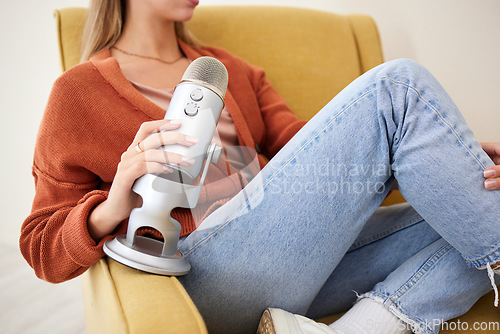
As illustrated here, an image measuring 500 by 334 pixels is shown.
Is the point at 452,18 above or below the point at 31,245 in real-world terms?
above

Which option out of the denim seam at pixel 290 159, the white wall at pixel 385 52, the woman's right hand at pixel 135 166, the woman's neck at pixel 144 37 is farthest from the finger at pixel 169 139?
the white wall at pixel 385 52

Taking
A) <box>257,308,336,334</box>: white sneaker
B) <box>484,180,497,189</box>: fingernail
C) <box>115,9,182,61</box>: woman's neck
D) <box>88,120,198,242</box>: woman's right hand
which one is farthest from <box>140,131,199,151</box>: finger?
<box>115,9,182,61</box>: woman's neck

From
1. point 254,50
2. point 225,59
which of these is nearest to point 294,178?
point 225,59

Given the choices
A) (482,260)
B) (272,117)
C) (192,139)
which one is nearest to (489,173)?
(482,260)

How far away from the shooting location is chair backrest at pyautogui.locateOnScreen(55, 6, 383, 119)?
106 cm

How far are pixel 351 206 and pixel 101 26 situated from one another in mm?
660

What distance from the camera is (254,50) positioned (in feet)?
3.52

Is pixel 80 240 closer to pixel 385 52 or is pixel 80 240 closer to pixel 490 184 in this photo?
pixel 490 184

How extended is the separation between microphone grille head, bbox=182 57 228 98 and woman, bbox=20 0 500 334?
0.07 meters

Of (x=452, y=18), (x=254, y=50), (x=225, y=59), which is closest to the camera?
(x=225, y=59)

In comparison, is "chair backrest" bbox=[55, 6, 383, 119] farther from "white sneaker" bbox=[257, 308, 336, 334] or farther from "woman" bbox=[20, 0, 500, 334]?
"white sneaker" bbox=[257, 308, 336, 334]

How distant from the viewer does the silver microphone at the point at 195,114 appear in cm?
47

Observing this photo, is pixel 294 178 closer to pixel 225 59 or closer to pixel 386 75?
pixel 386 75

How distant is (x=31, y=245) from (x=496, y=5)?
1.27m
